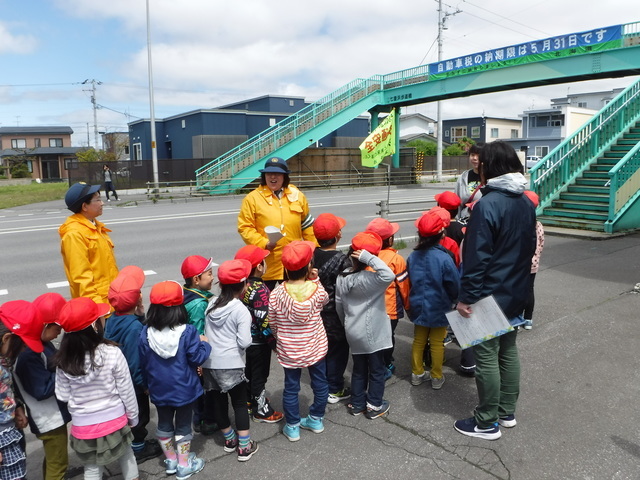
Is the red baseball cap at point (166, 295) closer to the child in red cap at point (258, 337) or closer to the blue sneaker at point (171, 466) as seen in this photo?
the child in red cap at point (258, 337)

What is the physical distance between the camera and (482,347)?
3471 mm

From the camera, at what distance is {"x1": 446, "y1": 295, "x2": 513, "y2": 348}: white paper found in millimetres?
3336

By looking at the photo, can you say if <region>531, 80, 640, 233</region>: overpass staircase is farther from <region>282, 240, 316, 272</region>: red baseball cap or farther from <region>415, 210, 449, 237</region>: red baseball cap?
<region>282, 240, 316, 272</region>: red baseball cap

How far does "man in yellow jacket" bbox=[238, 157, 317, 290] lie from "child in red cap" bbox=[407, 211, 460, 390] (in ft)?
3.93

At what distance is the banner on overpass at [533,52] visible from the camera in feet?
69.7

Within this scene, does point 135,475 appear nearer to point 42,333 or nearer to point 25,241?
point 42,333

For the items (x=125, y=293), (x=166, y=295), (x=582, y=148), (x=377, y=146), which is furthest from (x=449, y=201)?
(x=582, y=148)

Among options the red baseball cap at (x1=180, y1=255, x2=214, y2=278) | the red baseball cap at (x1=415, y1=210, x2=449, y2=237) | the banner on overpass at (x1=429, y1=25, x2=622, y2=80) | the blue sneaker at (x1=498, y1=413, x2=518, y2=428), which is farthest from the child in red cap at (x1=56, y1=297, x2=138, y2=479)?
the banner on overpass at (x1=429, y1=25, x2=622, y2=80)

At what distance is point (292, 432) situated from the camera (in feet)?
11.7

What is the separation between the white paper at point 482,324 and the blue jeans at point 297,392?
3.32ft

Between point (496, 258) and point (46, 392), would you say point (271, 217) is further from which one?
point (46, 392)

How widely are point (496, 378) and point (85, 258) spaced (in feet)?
10.0

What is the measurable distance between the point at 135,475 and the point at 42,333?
103 cm

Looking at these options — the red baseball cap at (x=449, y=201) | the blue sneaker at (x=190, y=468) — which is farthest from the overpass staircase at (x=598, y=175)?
the blue sneaker at (x=190, y=468)
